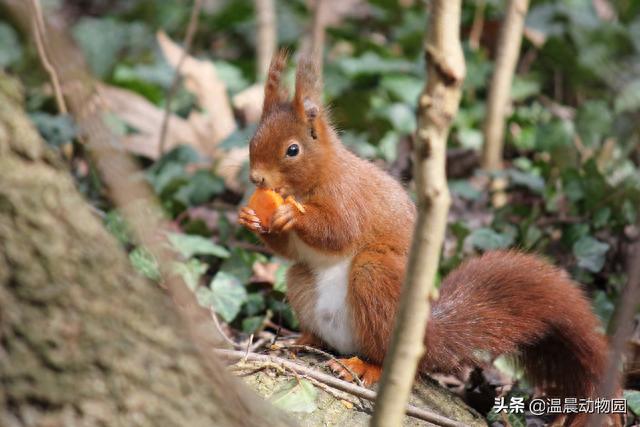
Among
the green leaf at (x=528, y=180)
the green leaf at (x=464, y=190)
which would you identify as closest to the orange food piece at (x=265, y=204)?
the green leaf at (x=464, y=190)

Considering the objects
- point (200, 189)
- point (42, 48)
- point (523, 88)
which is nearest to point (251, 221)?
point (200, 189)

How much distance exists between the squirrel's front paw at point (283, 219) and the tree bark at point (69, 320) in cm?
107

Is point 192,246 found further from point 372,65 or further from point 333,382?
point 372,65

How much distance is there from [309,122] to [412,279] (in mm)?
1431

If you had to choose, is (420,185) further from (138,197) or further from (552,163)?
(552,163)

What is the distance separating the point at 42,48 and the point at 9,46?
1.72m

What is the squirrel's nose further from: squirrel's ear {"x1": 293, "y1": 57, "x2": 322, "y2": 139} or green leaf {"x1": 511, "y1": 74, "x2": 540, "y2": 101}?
green leaf {"x1": 511, "y1": 74, "x2": 540, "y2": 101}

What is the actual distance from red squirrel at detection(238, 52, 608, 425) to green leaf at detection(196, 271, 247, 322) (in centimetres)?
55

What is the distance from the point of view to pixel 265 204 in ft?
8.73

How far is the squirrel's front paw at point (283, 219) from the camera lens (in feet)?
8.46

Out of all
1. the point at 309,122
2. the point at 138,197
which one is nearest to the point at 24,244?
the point at 138,197

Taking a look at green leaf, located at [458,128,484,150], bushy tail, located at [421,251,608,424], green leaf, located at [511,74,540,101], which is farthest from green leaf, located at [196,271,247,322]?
green leaf, located at [511,74,540,101]

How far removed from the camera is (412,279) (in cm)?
145

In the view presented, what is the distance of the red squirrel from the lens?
2.53 metres
